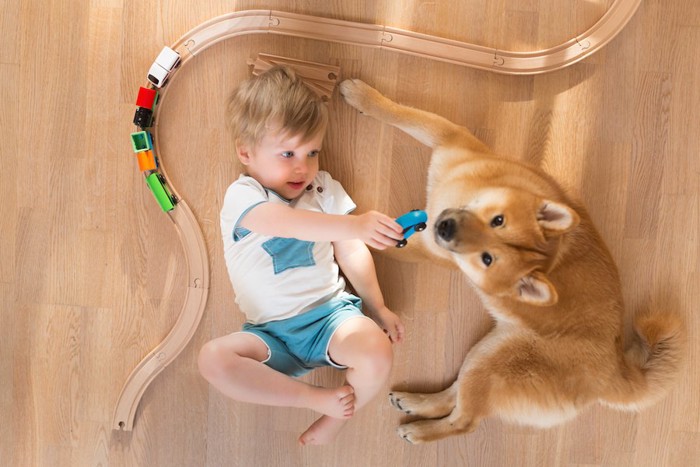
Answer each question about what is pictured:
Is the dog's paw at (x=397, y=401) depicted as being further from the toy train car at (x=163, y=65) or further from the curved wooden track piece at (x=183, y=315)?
the toy train car at (x=163, y=65)

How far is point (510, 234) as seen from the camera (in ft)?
6.16

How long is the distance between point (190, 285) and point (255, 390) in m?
0.56

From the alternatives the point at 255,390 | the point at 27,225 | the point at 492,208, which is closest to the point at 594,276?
the point at 492,208

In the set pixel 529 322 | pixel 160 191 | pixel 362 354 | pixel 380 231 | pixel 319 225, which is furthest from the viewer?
pixel 160 191

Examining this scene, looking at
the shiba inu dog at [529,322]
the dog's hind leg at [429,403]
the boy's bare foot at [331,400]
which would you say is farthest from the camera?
the dog's hind leg at [429,403]

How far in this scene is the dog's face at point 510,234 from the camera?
1864 millimetres

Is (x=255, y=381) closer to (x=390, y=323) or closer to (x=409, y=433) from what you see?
(x=390, y=323)

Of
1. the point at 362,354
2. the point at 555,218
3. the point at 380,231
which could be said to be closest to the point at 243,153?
the point at 380,231

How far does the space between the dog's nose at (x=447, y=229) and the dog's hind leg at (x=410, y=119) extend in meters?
0.45

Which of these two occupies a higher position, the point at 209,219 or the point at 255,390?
the point at 209,219

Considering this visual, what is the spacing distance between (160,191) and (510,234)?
137 cm

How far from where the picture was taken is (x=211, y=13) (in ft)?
7.60

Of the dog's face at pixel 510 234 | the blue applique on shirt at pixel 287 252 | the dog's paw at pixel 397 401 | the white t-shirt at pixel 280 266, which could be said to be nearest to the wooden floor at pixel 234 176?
the dog's paw at pixel 397 401

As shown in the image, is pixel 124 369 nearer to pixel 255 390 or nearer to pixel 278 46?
pixel 255 390
